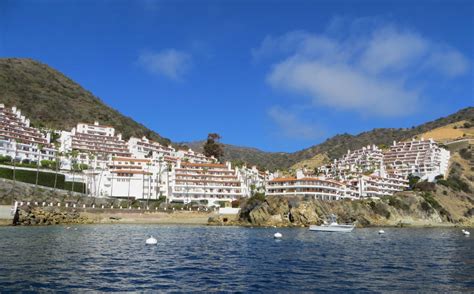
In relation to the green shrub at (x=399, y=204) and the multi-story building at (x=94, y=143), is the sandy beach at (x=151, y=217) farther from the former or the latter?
the green shrub at (x=399, y=204)

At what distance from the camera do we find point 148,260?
1532 inches

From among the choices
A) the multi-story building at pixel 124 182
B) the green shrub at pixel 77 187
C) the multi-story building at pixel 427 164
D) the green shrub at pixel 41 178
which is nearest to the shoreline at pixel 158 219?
the green shrub at pixel 41 178

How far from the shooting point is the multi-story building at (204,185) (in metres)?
144

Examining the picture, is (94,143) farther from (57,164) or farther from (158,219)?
(158,219)

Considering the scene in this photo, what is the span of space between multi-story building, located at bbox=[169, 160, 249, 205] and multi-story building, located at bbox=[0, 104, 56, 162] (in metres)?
42.3

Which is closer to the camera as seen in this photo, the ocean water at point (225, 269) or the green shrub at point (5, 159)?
the ocean water at point (225, 269)

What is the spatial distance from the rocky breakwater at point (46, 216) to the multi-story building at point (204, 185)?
4294cm

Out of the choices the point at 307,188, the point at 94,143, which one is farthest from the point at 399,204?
the point at 94,143

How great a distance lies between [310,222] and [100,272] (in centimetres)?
8752

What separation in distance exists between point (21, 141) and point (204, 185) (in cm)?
6024

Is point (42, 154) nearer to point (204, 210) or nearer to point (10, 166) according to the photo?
point (10, 166)

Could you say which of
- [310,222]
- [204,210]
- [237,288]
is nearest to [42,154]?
[204,210]

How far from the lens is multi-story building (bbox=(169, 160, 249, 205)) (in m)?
144

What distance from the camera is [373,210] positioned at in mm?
128625
